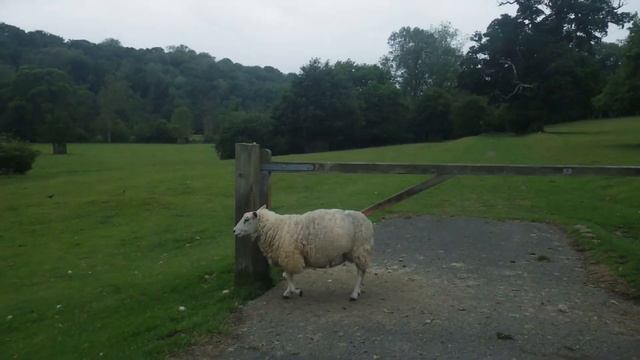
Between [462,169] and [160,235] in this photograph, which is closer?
[462,169]

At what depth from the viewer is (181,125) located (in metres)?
117

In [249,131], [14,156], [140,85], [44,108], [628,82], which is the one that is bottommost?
[14,156]

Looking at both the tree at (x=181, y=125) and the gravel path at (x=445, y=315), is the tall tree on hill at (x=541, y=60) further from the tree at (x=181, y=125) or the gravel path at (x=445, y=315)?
the tree at (x=181, y=125)

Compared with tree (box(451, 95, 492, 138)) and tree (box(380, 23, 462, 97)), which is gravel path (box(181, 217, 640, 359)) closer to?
tree (box(451, 95, 492, 138))

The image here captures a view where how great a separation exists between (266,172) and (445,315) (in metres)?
3.38

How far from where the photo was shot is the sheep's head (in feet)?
27.6

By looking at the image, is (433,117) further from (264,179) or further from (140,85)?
A: (140,85)

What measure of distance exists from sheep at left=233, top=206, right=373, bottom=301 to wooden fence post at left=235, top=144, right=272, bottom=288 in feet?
1.36

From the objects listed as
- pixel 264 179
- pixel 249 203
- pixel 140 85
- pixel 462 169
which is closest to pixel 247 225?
pixel 249 203

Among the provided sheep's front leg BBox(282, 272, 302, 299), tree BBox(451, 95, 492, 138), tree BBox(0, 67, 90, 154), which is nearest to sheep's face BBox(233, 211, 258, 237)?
sheep's front leg BBox(282, 272, 302, 299)

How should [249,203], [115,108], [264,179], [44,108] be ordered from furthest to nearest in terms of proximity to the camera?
[115,108] < [44,108] < [264,179] < [249,203]

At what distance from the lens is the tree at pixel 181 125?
11350cm

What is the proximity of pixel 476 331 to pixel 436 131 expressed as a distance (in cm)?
7922

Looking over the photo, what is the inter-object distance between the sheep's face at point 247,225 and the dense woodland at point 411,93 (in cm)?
3879
